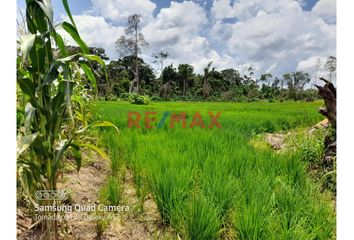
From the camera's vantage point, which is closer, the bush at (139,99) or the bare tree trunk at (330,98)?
the bush at (139,99)

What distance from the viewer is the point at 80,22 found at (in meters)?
2.18

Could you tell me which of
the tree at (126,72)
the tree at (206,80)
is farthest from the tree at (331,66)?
the tree at (126,72)

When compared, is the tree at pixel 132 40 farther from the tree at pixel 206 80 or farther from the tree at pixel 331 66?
the tree at pixel 331 66

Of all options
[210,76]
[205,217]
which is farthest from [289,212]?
[210,76]

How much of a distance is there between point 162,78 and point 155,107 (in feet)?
0.74

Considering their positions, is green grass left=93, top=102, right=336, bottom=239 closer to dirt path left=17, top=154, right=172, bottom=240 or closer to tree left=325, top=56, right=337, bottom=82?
dirt path left=17, top=154, right=172, bottom=240

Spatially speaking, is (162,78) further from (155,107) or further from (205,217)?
(205,217)

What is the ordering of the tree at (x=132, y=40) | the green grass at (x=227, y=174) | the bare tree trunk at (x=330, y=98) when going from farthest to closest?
the bare tree trunk at (x=330, y=98), the tree at (x=132, y=40), the green grass at (x=227, y=174)

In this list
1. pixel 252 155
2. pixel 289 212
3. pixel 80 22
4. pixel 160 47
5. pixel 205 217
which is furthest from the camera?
pixel 252 155

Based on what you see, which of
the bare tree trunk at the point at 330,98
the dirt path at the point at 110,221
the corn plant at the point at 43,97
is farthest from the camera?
the bare tree trunk at the point at 330,98

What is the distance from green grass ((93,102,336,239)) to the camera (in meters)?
1.77

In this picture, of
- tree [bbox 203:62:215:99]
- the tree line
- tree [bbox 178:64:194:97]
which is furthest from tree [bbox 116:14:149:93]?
tree [bbox 203:62:215:99]

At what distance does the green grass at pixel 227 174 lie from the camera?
177cm

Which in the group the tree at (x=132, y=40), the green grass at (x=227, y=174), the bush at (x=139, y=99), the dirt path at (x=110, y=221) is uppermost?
the tree at (x=132, y=40)
